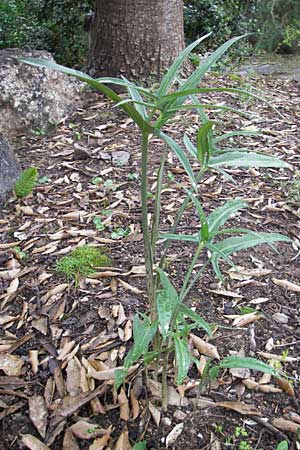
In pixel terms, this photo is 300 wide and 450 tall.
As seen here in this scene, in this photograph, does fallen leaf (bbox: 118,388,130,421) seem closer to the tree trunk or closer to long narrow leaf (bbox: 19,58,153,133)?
long narrow leaf (bbox: 19,58,153,133)

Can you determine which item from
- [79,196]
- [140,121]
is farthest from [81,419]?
[79,196]

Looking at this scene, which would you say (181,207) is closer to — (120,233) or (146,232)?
(146,232)

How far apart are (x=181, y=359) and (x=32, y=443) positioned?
532 millimetres

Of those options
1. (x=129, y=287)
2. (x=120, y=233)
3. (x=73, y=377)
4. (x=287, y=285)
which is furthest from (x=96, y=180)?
(x=73, y=377)

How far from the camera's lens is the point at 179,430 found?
4.77 ft

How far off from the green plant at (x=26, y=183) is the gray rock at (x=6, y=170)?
5 centimetres

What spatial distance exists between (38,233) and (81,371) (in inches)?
32.9

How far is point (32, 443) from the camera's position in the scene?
1442 millimetres

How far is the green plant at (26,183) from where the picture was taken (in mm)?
2477

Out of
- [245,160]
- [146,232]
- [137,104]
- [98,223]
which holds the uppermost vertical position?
[137,104]

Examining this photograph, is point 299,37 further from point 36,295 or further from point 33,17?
point 36,295

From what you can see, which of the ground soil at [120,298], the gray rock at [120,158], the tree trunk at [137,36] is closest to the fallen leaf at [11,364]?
the ground soil at [120,298]

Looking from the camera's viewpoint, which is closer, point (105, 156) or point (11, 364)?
point (11, 364)

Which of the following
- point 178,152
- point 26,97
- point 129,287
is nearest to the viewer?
point 178,152
